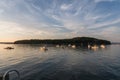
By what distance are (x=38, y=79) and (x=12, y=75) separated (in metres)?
6.31

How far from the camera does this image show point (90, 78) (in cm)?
2581

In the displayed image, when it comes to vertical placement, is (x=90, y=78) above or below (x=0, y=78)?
below

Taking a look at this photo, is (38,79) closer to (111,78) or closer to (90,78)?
(90,78)

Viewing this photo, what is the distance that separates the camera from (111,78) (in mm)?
26344

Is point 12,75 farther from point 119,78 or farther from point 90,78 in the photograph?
point 119,78

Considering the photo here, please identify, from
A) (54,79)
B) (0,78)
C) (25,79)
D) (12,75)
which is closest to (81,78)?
(54,79)

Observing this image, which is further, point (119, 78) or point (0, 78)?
point (119, 78)

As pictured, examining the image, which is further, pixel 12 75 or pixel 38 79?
pixel 12 75

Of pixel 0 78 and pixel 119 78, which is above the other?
pixel 0 78

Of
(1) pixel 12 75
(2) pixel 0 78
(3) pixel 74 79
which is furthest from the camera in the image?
(1) pixel 12 75

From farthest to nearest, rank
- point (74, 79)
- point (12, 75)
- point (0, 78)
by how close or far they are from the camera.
A: point (12, 75) → point (74, 79) → point (0, 78)

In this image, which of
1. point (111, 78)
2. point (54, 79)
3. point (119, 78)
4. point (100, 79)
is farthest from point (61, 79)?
point (119, 78)

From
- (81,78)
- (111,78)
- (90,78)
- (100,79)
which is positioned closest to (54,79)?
(81,78)

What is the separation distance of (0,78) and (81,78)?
1739 cm
